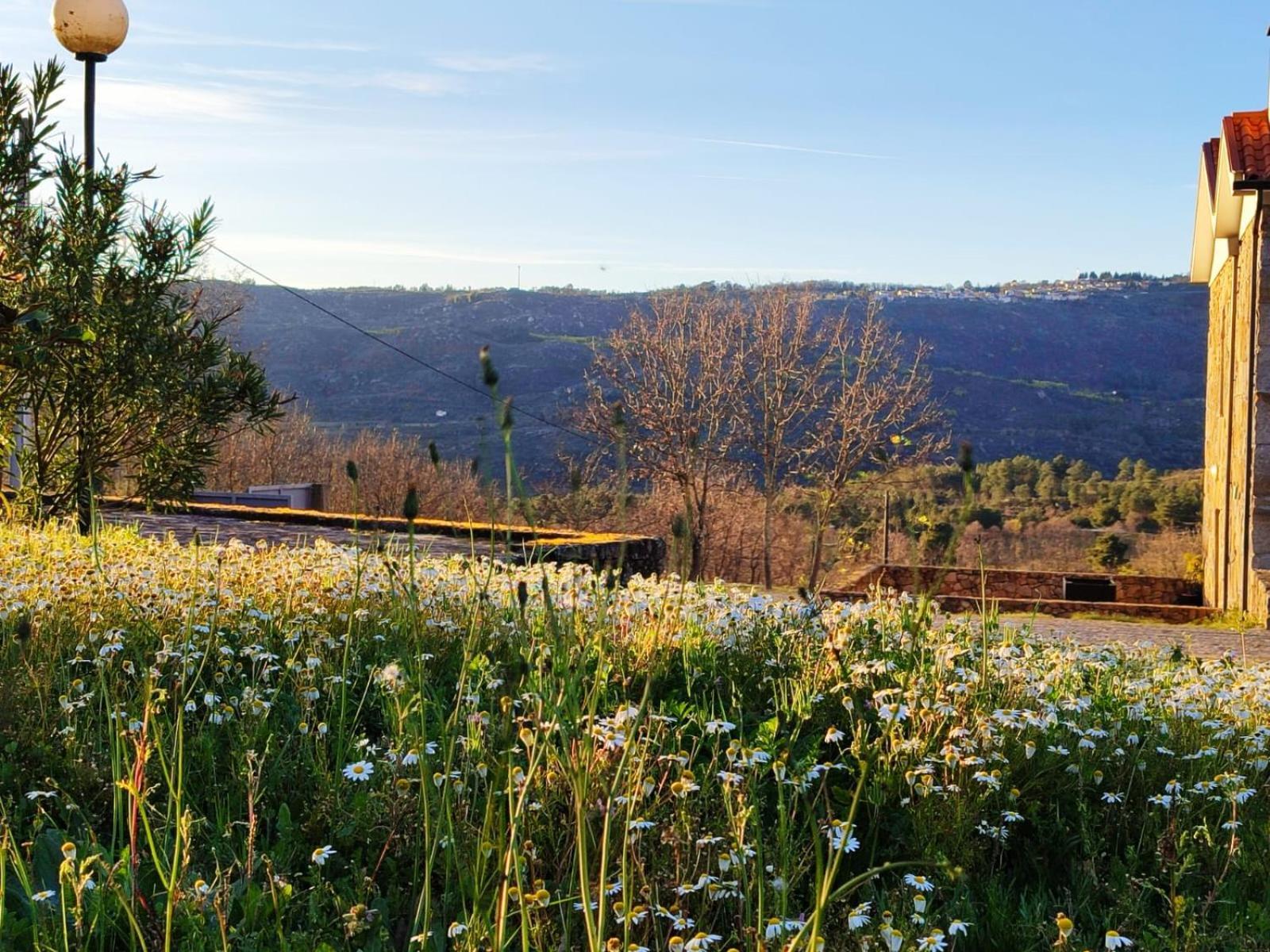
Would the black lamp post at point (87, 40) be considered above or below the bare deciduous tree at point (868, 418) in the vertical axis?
above

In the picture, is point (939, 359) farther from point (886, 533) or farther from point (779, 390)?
point (886, 533)

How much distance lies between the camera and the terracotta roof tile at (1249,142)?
42.0 feet

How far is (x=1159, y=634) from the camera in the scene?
11023 millimetres

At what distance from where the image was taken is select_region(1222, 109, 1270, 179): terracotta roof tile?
12.8 m

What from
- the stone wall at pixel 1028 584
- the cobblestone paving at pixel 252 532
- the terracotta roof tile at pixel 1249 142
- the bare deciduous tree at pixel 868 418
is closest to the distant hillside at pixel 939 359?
the bare deciduous tree at pixel 868 418

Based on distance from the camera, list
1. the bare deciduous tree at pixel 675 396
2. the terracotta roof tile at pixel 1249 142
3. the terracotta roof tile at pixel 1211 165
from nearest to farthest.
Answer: the terracotta roof tile at pixel 1249 142 < the terracotta roof tile at pixel 1211 165 < the bare deciduous tree at pixel 675 396

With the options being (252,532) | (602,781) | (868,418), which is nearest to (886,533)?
(252,532)

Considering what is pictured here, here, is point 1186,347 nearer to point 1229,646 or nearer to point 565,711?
point 1229,646

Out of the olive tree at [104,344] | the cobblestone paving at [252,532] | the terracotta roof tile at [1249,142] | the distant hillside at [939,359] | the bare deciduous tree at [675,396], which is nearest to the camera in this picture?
the olive tree at [104,344]

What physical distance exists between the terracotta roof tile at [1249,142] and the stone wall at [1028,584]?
5.28m

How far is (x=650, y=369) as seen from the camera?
30.2m

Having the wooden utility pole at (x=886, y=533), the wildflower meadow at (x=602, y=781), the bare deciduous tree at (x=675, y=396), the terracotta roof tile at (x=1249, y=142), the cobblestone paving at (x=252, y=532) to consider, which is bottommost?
the wooden utility pole at (x=886, y=533)

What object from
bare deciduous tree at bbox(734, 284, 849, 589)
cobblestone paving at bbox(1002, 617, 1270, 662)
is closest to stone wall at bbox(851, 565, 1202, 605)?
cobblestone paving at bbox(1002, 617, 1270, 662)

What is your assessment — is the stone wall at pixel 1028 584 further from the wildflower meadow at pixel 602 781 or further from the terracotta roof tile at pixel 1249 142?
the wildflower meadow at pixel 602 781
